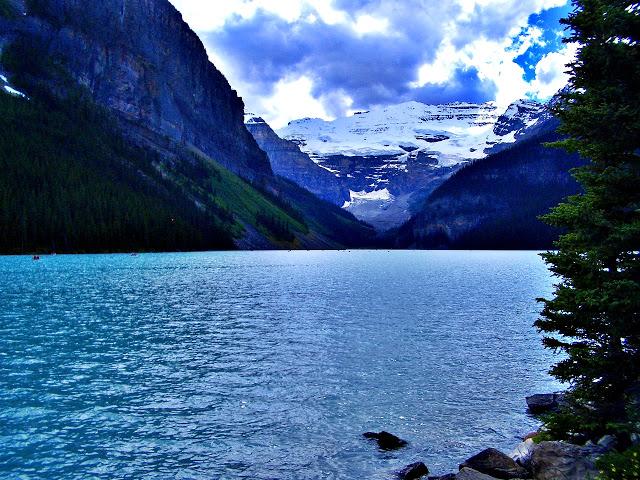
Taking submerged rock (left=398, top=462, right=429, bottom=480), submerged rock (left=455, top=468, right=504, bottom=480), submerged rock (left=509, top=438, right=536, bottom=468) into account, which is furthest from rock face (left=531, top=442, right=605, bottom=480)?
submerged rock (left=398, top=462, right=429, bottom=480)

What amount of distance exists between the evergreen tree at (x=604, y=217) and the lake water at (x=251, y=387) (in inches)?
267

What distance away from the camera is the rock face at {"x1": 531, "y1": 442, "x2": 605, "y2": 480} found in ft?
56.3

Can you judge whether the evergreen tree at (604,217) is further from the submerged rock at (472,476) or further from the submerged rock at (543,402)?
the submerged rock at (543,402)

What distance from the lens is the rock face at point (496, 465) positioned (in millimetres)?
19141

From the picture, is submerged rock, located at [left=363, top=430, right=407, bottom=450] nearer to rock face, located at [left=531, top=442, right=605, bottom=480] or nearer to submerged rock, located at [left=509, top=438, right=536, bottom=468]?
submerged rock, located at [left=509, top=438, right=536, bottom=468]

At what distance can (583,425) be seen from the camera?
19031mm

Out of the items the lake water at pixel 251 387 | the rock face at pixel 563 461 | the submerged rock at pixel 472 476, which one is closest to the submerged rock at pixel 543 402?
the lake water at pixel 251 387

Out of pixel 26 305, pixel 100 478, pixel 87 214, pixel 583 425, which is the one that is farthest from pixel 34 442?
pixel 87 214

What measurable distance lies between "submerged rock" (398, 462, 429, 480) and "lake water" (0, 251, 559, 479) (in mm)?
672

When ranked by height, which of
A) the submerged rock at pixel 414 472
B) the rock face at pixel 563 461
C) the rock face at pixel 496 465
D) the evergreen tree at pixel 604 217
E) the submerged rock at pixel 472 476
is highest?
the evergreen tree at pixel 604 217

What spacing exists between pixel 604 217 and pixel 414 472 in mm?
12441

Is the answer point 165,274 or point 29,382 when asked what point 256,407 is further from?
point 165,274

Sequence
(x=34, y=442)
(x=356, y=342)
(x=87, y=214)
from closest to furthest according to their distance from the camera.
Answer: (x=34, y=442) < (x=356, y=342) < (x=87, y=214)

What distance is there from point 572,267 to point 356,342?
27152mm
